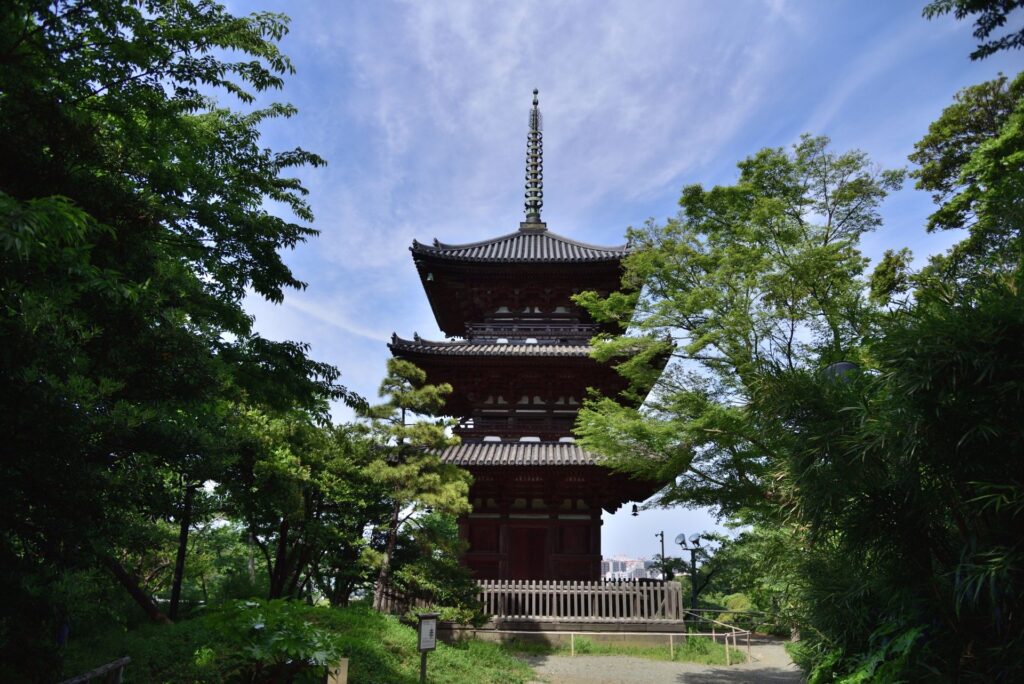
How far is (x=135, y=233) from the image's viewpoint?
19.0 ft

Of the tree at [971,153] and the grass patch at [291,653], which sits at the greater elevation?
the tree at [971,153]

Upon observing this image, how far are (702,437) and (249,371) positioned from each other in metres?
7.76

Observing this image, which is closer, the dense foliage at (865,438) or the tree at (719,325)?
the dense foliage at (865,438)

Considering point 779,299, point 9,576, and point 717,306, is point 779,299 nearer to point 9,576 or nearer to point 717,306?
point 717,306

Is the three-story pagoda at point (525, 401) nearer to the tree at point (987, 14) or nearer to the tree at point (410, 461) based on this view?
the tree at point (410, 461)

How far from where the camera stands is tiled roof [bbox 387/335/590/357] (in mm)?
15805

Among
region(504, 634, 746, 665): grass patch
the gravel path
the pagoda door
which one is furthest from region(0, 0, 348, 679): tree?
the pagoda door

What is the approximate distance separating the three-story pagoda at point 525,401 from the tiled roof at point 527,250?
6cm

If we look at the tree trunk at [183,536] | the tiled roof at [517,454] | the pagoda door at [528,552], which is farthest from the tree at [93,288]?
the pagoda door at [528,552]

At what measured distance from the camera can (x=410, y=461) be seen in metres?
13.3

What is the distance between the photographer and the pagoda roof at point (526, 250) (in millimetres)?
17469

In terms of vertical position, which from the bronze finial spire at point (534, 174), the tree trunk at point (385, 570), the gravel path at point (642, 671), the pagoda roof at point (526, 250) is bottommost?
the gravel path at point (642, 671)

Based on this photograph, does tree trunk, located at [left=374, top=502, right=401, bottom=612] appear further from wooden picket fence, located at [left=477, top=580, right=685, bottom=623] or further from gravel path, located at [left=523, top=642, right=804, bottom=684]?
gravel path, located at [left=523, top=642, right=804, bottom=684]

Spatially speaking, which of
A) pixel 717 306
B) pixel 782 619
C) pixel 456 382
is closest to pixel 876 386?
pixel 782 619
